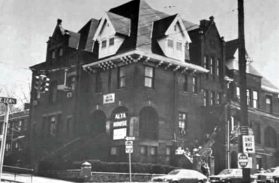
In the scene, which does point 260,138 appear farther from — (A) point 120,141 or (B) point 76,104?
(B) point 76,104

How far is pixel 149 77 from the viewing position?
3681cm

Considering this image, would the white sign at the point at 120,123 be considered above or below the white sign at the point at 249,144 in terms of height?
above

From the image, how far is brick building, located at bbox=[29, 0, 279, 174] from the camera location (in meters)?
36.0

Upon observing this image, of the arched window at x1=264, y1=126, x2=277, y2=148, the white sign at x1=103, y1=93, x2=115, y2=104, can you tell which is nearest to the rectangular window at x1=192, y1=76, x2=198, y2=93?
the white sign at x1=103, y1=93, x2=115, y2=104

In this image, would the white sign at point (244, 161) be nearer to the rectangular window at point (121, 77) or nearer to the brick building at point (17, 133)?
the rectangular window at point (121, 77)

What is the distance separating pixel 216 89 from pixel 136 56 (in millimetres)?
11426

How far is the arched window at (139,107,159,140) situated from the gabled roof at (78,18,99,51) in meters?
8.79

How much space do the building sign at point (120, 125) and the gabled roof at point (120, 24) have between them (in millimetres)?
7156

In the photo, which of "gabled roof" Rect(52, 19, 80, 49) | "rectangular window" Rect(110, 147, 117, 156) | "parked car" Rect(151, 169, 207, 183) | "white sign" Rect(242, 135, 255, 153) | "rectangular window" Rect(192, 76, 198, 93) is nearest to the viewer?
"white sign" Rect(242, 135, 255, 153)

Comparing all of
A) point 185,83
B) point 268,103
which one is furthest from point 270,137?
point 185,83

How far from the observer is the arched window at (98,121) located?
130 feet

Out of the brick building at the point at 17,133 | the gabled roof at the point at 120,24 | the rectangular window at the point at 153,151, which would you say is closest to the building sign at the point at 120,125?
the rectangular window at the point at 153,151

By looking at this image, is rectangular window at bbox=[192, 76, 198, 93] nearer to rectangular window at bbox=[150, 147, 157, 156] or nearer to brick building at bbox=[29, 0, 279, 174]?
brick building at bbox=[29, 0, 279, 174]

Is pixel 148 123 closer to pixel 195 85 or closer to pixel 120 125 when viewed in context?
pixel 120 125
